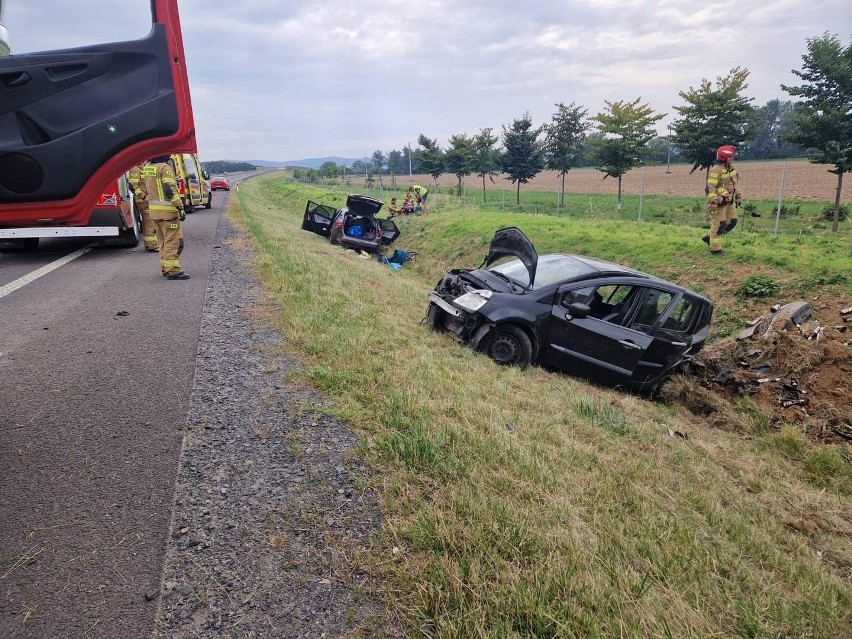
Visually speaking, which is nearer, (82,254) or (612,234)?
(82,254)

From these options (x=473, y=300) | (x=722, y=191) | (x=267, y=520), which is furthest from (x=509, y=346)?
(x=722, y=191)

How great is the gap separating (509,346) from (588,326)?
0.99 meters

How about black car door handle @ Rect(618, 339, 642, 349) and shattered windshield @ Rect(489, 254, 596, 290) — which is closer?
black car door handle @ Rect(618, 339, 642, 349)

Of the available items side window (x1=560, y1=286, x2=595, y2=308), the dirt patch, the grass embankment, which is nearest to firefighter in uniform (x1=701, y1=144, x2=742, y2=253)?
the dirt patch

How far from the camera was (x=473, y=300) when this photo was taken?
627cm

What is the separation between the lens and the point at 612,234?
43.4 feet

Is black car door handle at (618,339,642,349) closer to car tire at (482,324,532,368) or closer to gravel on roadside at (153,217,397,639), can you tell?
car tire at (482,324,532,368)

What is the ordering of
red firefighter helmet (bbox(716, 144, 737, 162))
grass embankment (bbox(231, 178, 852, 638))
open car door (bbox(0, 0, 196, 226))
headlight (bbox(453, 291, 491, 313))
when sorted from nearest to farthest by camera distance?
1. grass embankment (bbox(231, 178, 852, 638))
2. open car door (bbox(0, 0, 196, 226))
3. headlight (bbox(453, 291, 491, 313))
4. red firefighter helmet (bbox(716, 144, 737, 162))

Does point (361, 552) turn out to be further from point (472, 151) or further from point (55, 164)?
point (472, 151)

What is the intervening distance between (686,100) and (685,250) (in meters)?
9.88

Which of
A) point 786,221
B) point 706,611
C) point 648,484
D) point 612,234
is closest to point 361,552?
point 706,611

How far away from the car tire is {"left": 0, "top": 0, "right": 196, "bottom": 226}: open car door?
425 centimetres

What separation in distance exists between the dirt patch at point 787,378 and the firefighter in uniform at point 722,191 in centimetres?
310

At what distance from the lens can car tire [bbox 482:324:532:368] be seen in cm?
610
